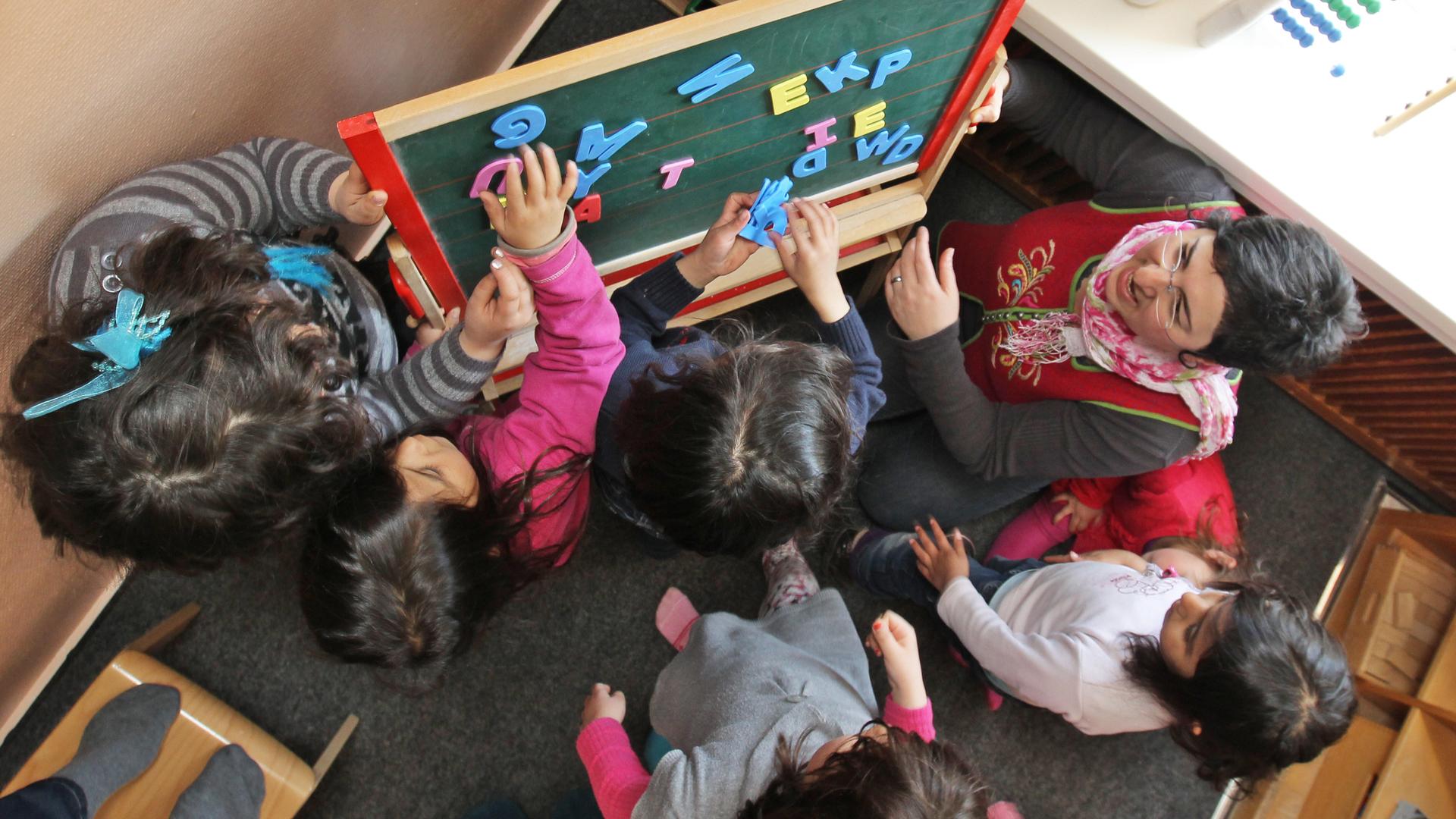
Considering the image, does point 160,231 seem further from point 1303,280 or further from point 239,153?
point 1303,280

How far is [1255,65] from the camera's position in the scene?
102 centimetres

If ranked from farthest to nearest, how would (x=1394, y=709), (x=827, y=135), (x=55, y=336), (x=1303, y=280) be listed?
(x=1394, y=709), (x=827, y=135), (x=1303, y=280), (x=55, y=336)

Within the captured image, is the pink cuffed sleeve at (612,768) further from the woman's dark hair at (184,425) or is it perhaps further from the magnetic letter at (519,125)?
the magnetic letter at (519,125)

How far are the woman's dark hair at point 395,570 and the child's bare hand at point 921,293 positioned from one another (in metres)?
0.57

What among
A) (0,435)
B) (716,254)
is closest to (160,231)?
(0,435)

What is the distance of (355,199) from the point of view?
86 cm

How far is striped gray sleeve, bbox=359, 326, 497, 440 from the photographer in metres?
0.92

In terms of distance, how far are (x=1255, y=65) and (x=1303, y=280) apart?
0.33 metres

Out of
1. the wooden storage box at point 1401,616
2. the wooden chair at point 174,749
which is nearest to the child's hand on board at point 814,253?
the wooden chair at point 174,749

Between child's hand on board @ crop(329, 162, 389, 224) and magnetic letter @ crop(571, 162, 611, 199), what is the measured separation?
20cm

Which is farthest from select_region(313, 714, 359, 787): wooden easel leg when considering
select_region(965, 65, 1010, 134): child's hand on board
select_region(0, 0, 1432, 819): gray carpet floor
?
select_region(965, 65, 1010, 134): child's hand on board

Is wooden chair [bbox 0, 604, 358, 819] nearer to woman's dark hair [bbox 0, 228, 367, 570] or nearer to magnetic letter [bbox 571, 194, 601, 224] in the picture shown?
woman's dark hair [bbox 0, 228, 367, 570]

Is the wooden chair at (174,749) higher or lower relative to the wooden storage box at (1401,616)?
higher

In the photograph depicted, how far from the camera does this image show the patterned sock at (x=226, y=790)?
3.30 feet
